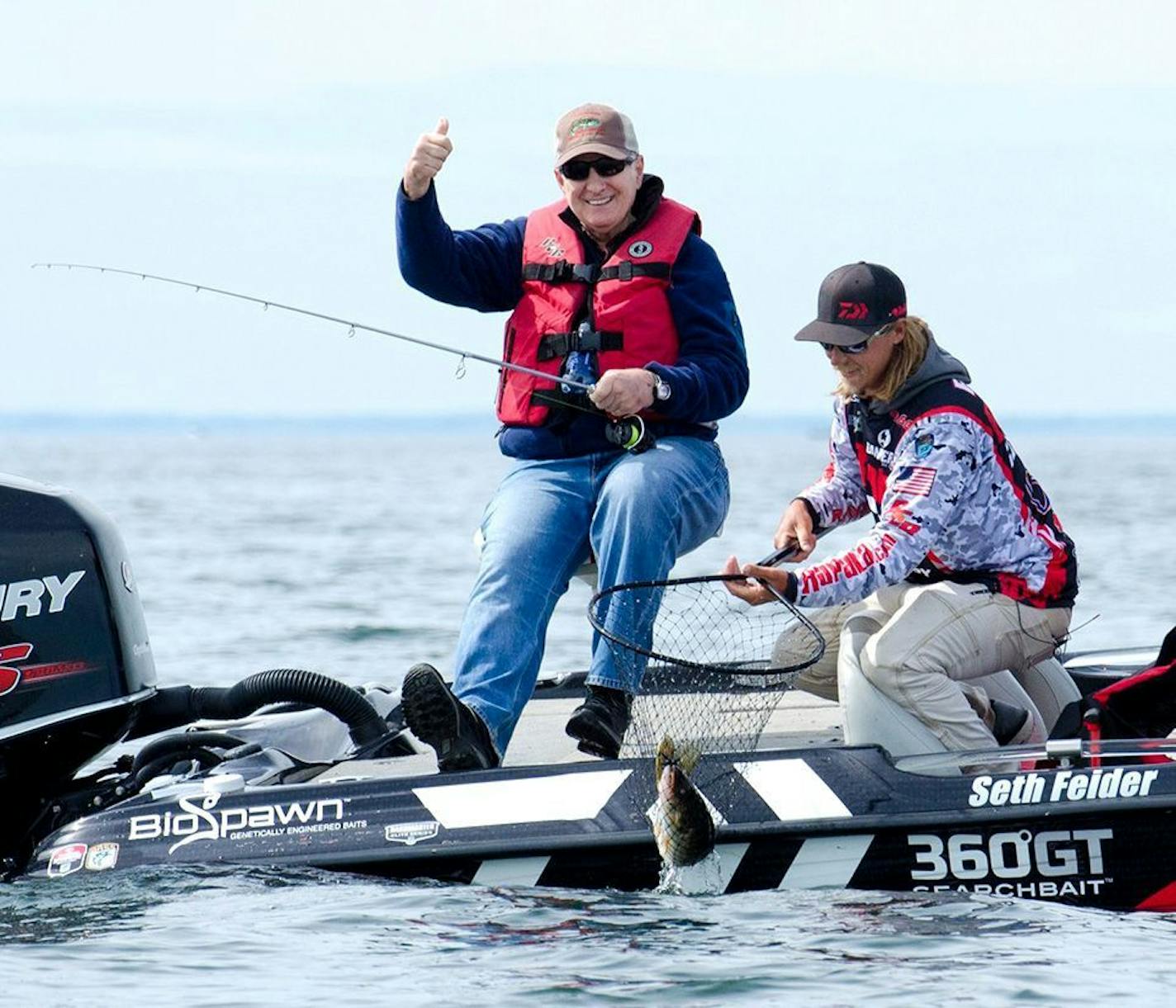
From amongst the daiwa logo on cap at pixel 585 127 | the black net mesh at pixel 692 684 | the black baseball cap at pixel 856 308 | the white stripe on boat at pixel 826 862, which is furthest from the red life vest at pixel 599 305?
the white stripe on boat at pixel 826 862

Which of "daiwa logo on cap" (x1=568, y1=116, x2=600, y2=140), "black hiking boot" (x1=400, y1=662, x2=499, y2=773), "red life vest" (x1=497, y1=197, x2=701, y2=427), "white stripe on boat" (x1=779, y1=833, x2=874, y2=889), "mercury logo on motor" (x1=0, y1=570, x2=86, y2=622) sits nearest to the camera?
"white stripe on boat" (x1=779, y1=833, x2=874, y2=889)

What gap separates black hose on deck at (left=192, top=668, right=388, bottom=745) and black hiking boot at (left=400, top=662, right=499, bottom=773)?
66 cm

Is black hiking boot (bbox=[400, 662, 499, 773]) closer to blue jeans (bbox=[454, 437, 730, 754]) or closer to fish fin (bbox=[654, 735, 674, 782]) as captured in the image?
blue jeans (bbox=[454, 437, 730, 754])

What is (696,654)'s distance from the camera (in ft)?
17.6

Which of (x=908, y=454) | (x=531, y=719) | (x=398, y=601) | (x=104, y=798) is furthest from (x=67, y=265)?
(x=398, y=601)

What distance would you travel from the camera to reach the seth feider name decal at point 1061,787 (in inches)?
190

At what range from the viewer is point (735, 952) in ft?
15.2

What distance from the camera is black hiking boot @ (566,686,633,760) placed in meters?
5.30

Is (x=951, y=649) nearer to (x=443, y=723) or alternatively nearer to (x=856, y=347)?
(x=856, y=347)

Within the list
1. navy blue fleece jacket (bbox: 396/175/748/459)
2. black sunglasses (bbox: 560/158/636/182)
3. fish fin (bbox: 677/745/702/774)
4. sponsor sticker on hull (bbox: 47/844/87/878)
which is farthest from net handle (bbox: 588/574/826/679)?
sponsor sticker on hull (bbox: 47/844/87/878)

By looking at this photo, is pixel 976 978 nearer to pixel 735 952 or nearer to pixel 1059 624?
pixel 735 952

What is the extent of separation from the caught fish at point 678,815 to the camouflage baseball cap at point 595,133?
173 cm

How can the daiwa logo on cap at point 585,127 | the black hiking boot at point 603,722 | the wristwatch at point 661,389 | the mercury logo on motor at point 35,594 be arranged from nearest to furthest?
the mercury logo on motor at point 35,594 < the black hiking boot at point 603,722 < the wristwatch at point 661,389 < the daiwa logo on cap at point 585,127

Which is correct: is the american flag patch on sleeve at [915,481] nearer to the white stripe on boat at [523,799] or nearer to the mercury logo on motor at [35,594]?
the white stripe on boat at [523,799]
